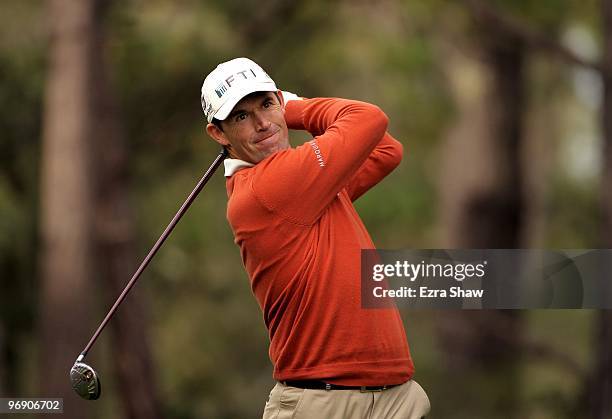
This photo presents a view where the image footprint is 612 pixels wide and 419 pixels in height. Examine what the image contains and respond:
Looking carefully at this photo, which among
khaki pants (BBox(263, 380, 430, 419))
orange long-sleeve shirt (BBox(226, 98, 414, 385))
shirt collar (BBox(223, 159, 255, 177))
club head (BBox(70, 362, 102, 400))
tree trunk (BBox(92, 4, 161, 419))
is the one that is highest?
tree trunk (BBox(92, 4, 161, 419))

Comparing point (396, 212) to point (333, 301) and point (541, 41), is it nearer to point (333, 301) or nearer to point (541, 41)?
point (541, 41)

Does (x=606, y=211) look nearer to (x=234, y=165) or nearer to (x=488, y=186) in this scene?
(x=488, y=186)

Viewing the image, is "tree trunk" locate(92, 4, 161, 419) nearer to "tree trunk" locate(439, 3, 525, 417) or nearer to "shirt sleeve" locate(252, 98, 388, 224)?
"tree trunk" locate(439, 3, 525, 417)

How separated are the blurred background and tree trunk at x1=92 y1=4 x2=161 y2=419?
0.8 inches

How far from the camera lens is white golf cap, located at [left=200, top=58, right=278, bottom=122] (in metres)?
3.82

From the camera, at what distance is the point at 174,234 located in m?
A: 16.2

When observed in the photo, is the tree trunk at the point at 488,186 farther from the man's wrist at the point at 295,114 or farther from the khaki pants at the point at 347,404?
the khaki pants at the point at 347,404

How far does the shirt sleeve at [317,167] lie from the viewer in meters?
3.73

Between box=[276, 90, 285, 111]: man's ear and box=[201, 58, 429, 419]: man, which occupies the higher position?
box=[276, 90, 285, 111]: man's ear

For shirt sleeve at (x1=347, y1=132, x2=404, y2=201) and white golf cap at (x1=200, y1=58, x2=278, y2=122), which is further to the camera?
shirt sleeve at (x1=347, y1=132, x2=404, y2=201)

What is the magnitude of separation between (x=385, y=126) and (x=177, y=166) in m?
12.3

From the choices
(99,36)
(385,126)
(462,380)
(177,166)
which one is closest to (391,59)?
(177,166)

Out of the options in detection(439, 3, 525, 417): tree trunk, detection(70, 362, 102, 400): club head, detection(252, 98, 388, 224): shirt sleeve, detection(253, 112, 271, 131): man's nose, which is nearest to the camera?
detection(252, 98, 388, 224): shirt sleeve

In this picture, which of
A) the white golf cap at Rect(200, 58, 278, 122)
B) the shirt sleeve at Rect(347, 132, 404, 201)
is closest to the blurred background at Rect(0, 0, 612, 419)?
the shirt sleeve at Rect(347, 132, 404, 201)
